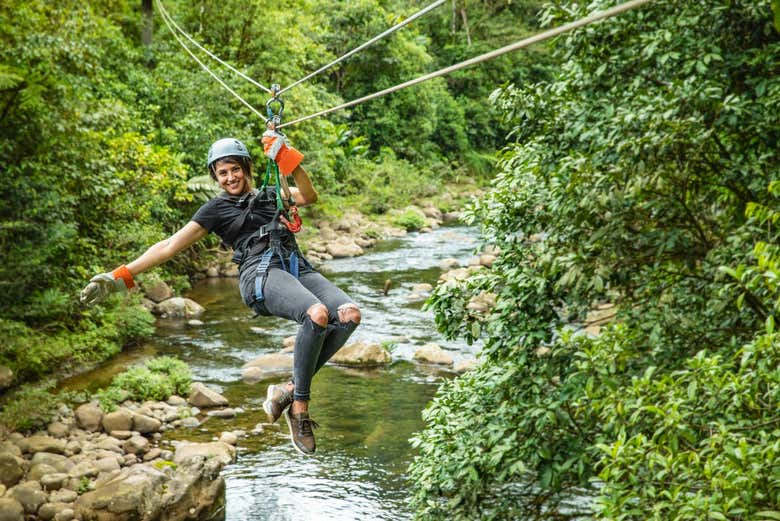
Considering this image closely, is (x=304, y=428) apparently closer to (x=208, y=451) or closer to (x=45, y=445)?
(x=208, y=451)

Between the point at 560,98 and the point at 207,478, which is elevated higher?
the point at 560,98

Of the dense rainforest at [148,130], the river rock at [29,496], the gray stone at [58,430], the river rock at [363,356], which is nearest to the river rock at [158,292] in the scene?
the dense rainforest at [148,130]

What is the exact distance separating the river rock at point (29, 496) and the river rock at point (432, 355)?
6.62m

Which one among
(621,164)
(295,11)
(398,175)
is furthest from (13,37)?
(398,175)

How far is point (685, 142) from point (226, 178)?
2.97 m

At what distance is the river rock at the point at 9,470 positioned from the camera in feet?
29.3

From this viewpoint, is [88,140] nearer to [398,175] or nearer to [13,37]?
[13,37]

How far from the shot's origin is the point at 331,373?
13.4m

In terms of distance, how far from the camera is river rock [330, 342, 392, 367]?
538 inches

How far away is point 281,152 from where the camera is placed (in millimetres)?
4805

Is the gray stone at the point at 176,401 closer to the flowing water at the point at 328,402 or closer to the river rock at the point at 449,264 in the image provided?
the flowing water at the point at 328,402

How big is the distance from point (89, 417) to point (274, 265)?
23.2ft

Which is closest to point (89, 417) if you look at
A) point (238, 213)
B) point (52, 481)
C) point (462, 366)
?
point (52, 481)

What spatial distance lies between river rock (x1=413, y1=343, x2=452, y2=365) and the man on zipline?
8446 millimetres
